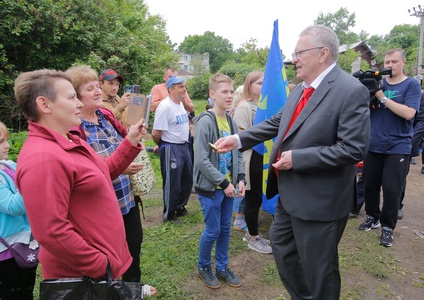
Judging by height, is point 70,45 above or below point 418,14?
below

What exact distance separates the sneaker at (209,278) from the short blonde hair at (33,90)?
2202 millimetres

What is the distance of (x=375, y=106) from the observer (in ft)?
13.1

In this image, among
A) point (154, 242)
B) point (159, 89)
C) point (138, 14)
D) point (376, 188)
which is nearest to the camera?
point (154, 242)

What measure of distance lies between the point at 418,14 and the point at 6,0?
2960cm

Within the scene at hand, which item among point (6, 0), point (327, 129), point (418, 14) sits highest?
point (418, 14)

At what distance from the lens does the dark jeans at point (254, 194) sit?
3.69 m

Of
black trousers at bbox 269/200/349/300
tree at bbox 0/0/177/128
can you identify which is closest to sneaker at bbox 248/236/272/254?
black trousers at bbox 269/200/349/300

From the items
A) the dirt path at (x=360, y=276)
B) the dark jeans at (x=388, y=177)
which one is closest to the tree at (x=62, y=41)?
the dirt path at (x=360, y=276)

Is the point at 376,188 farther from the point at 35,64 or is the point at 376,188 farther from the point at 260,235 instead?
the point at 35,64

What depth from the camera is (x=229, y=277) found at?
10.3 ft

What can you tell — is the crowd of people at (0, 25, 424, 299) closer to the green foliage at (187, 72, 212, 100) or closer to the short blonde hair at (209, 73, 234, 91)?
the short blonde hair at (209, 73, 234, 91)

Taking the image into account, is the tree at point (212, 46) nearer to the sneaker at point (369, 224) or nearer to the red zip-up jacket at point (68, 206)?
the sneaker at point (369, 224)

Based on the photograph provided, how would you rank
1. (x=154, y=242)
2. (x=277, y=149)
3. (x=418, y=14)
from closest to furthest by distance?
(x=277, y=149)
(x=154, y=242)
(x=418, y=14)

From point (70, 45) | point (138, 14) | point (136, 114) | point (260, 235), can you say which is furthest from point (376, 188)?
point (138, 14)
